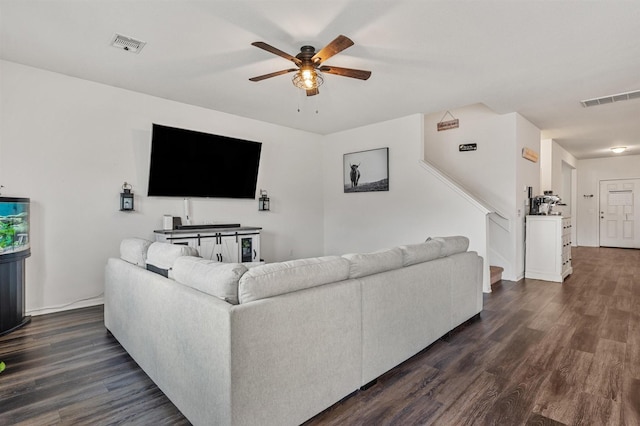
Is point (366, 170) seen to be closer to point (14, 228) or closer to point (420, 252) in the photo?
point (420, 252)

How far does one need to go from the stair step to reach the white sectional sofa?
2861 mm

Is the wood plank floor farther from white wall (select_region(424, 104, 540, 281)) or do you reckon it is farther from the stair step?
white wall (select_region(424, 104, 540, 281))

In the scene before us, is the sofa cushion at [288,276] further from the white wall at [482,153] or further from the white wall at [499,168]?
the white wall at [482,153]

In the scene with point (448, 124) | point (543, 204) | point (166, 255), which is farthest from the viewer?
point (448, 124)

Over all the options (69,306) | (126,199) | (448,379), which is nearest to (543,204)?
(448,379)

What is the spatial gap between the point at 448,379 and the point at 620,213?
34.1ft

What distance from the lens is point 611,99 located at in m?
4.53

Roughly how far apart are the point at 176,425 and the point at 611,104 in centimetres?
645

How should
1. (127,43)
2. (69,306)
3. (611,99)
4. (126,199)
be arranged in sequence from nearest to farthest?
1. (127,43)
2. (69,306)
3. (126,199)
4. (611,99)

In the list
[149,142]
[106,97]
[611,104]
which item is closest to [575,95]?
[611,104]

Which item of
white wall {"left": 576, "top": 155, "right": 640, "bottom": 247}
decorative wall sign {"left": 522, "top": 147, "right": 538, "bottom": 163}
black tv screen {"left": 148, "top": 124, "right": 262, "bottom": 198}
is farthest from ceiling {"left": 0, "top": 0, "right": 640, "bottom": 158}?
white wall {"left": 576, "top": 155, "right": 640, "bottom": 247}

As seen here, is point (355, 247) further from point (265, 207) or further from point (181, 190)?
point (181, 190)

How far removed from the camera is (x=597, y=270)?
6012 mm

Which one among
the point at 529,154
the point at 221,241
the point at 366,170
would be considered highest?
the point at 529,154
